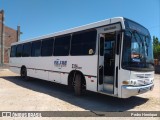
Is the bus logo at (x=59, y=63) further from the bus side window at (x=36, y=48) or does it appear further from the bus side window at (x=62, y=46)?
the bus side window at (x=36, y=48)

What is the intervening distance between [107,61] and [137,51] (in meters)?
1.26

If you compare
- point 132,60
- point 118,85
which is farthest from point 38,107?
point 132,60

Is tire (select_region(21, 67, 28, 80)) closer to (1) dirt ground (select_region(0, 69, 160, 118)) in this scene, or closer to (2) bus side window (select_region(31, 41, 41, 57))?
(2) bus side window (select_region(31, 41, 41, 57))

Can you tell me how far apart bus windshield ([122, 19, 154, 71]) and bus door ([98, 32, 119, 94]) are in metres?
0.55

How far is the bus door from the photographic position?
8.38 m

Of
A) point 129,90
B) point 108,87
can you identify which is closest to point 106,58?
point 108,87

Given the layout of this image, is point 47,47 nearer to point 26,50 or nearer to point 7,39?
point 26,50

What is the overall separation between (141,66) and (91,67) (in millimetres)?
2026

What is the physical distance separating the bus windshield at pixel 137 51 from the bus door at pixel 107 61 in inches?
21.7

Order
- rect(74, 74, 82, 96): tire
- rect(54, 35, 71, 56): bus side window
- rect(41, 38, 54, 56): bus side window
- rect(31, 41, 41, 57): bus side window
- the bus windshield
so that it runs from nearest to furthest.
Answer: the bus windshield
rect(74, 74, 82, 96): tire
rect(54, 35, 71, 56): bus side window
rect(41, 38, 54, 56): bus side window
rect(31, 41, 41, 57): bus side window

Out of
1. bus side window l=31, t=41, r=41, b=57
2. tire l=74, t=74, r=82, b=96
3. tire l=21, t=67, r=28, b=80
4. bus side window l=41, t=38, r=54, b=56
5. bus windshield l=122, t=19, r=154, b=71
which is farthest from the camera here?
tire l=21, t=67, r=28, b=80

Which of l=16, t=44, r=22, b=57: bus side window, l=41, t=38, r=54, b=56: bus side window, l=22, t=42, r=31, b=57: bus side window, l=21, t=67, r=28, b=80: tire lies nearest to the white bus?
l=41, t=38, r=54, b=56: bus side window

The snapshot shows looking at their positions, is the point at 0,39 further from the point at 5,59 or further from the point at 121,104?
the point at 121,104

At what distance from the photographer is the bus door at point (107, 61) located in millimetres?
8375
